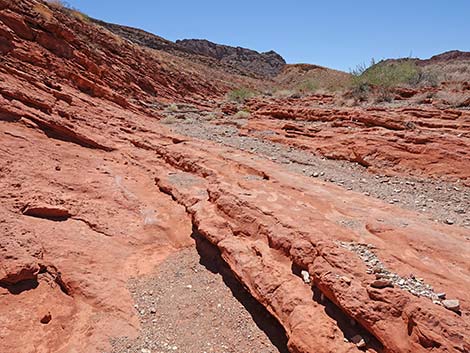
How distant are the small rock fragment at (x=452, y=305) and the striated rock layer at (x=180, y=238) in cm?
4

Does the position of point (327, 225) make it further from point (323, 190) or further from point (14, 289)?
point (14, 289)

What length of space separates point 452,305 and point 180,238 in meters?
3.30

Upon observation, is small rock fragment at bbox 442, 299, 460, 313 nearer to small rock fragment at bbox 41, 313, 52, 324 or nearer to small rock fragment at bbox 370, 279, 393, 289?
small rock fragment at bbox 370, 279, 393, 289

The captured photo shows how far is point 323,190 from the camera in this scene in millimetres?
5566

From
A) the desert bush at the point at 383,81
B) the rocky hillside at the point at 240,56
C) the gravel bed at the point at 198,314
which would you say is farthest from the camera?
the rocky hillside at the point at 240,56

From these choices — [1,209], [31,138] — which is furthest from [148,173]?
[1,209]

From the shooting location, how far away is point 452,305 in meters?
2.67

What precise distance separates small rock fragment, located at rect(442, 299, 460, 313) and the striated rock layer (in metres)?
0.04

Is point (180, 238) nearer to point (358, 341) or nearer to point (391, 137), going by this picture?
point (358, 341)

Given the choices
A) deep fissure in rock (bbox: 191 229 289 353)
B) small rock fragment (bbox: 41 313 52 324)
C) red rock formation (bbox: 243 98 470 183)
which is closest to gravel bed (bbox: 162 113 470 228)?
red rock formation (bbox: 243 98 470 183)

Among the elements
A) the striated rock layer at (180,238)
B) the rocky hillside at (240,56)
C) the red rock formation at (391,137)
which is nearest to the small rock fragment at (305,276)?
the striated rock layer at (180,238)

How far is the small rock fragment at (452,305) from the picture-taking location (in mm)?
2662

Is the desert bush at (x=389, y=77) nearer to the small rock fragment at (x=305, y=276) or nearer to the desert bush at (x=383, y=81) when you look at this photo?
the desert bush at (x=383, y=81)

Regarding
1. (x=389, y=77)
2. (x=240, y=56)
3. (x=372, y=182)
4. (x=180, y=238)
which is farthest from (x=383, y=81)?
(x=240, y=56)
